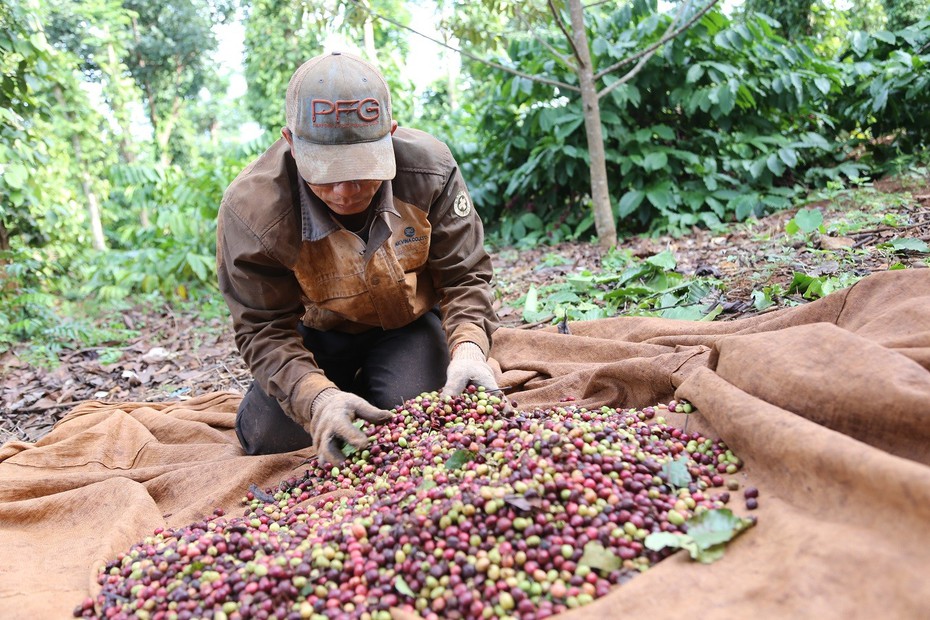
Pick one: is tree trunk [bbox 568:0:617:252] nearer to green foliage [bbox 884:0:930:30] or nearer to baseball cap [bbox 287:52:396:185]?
baseball cap [bbox 287:52:396:185]

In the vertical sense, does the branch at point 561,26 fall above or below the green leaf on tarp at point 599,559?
above

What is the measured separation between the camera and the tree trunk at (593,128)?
515cm

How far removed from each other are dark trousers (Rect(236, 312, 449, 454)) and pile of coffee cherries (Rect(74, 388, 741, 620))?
0.76 metres

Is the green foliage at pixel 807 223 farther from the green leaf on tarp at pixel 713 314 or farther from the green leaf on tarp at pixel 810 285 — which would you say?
the green leaf on tarp at pixel 713 314

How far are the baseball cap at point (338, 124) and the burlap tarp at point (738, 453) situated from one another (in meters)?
1.24

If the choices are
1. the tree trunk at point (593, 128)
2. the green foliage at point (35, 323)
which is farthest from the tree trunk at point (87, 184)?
the tree trunk at point (593, 128)

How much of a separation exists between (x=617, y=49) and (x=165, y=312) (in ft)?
16.1

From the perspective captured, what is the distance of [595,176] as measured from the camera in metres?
5.65

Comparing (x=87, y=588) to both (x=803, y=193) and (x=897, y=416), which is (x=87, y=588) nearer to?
(x=897, y=416)

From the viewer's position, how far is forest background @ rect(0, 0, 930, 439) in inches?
182

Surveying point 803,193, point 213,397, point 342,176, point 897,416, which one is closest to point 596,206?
point 803,193

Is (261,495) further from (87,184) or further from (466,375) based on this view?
(87,184)

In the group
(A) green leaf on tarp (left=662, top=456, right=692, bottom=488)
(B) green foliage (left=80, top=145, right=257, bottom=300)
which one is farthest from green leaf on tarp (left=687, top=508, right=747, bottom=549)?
(B) green foliage (left=80, top=145, right=257, bottom=300)

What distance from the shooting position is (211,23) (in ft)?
60.0
